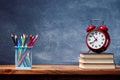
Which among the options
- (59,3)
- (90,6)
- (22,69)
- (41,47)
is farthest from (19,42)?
(90,6)

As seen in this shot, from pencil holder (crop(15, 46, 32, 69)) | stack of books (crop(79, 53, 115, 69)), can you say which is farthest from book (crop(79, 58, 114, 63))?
pencil holder (crop(15, 46, 32, 69))

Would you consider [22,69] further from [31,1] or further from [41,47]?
[31,1]

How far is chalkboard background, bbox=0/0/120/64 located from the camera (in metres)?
2.09

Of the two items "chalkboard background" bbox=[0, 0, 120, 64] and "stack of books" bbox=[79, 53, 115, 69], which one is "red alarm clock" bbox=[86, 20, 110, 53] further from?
"chalkboard background" bbox=[0, 0, 120, 64]

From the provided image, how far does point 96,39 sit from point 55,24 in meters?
0.41

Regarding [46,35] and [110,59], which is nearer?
[110,59]

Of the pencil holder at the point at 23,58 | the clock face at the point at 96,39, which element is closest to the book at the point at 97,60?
the clock face at the point at 96,39

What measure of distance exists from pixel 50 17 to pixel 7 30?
0.34 m

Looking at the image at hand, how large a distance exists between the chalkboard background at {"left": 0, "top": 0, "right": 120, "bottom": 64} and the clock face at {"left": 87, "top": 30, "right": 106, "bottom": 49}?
28 centimetres

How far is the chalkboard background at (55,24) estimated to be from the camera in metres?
2.09

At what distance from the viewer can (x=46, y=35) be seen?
210 cm

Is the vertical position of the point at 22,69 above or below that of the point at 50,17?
below
